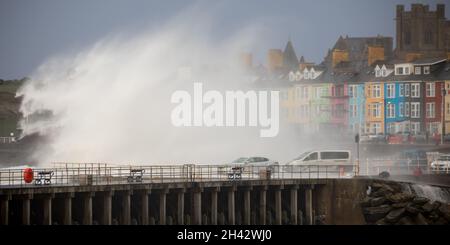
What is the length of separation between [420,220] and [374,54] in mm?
36400

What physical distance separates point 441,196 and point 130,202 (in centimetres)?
1010

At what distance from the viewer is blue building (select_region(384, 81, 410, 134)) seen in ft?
225

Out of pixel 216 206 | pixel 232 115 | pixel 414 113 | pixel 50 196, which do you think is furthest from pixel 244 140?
pixel 50 196

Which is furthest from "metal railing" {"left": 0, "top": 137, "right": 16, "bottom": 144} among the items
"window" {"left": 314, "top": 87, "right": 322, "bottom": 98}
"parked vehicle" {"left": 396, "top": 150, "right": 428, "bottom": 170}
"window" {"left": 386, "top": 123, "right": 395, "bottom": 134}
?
"window" {"left": 314, "top": 87, "right": 322, "bottom": 98}

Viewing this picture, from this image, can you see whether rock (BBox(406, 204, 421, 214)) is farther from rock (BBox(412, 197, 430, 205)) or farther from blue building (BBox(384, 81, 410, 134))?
blue building (BBox(384, 81, 410, 134))

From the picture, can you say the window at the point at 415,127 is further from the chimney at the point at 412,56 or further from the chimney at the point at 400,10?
the chimney at the point at 400,10

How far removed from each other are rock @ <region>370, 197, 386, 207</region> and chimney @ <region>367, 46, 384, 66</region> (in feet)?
114

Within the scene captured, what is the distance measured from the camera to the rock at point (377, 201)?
40.1 m

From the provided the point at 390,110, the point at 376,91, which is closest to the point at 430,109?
the point at 390,110

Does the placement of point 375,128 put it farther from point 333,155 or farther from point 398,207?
point 398,207

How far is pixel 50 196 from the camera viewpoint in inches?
1374

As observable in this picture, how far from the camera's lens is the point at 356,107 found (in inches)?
2847

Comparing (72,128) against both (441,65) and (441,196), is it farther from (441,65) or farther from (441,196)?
(441,196)

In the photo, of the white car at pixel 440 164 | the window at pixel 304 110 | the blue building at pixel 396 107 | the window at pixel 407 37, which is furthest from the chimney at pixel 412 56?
the white car at pixel 440 164
